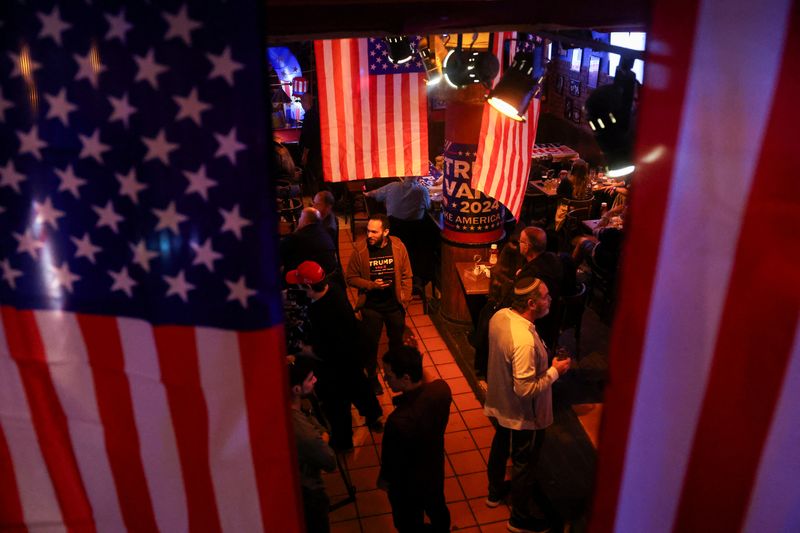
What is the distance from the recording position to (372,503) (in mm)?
5500

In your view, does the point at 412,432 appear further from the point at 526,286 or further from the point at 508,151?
the point at 508,151

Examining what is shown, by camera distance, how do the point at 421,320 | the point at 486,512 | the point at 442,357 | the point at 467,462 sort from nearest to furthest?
the point at 486,512
the point at 467,462
the point at 442,357
the point at 421,320

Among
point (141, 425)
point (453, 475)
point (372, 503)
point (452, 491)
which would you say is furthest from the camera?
point (453, 475)

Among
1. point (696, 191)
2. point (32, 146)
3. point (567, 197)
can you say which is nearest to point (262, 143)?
point (32, 146)

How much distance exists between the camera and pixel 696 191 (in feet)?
5.92

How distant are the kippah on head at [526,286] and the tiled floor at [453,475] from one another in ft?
3.16

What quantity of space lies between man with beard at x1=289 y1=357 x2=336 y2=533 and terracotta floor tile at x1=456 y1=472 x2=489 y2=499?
173cm

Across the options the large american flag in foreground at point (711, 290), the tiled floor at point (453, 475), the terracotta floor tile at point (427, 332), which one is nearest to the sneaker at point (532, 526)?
the tiled floor at point (453, 475)

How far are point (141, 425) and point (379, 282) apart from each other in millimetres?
4752

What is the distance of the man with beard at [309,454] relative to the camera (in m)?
3.97

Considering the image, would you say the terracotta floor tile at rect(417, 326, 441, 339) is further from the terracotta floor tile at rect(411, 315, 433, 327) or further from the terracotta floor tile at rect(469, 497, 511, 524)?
the terracotta floor tile at rect(469, 497, 511, 524)

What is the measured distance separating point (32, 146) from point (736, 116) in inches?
83.1

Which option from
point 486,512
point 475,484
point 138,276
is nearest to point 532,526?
point 486,512

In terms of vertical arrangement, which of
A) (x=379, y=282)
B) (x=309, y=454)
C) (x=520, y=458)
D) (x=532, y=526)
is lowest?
(x=532, y=526)
